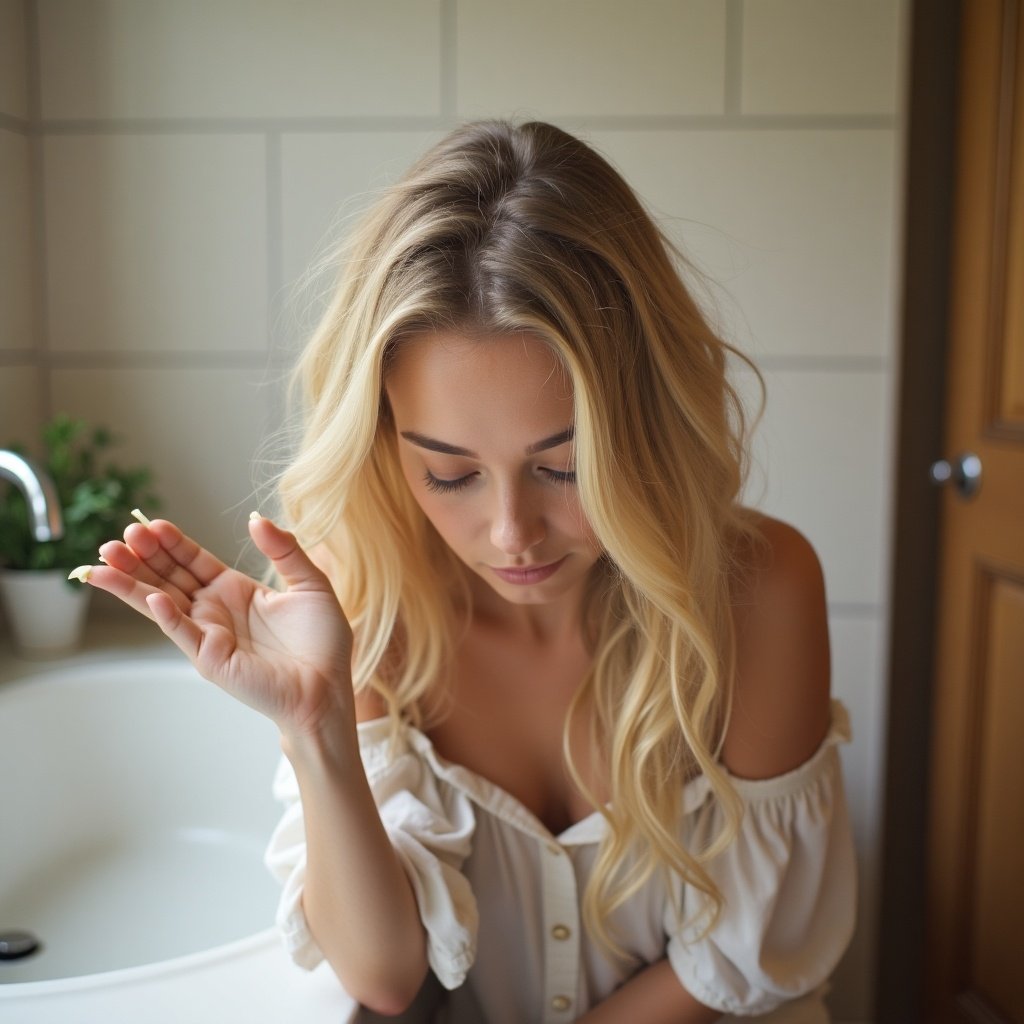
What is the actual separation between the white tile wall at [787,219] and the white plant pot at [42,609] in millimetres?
1014

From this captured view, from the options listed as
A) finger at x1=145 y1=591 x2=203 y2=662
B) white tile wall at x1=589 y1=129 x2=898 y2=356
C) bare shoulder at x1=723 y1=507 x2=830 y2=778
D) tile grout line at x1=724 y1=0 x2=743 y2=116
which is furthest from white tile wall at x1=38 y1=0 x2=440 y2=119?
finger at x1=145 y1=591 x2=203 y2=662

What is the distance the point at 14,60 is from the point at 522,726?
128 centimetres

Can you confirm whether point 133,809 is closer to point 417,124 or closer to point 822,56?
point 417,124

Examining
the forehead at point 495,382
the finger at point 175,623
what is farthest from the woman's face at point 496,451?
the finger at point 175,623

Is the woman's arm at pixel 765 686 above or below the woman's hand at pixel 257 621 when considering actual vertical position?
below

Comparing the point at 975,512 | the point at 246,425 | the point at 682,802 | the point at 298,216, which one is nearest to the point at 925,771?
the point at 975,512

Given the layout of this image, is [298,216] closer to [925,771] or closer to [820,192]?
[820,192]

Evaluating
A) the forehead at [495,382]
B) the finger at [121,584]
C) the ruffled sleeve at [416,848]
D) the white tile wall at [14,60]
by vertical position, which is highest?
the white tile wall at [14,60]

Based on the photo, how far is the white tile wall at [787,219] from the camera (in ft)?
5.20

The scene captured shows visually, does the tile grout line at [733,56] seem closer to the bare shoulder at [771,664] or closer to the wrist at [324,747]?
the bare shoulder at [771,664]

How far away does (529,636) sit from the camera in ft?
3.70

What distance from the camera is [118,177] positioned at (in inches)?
64.8

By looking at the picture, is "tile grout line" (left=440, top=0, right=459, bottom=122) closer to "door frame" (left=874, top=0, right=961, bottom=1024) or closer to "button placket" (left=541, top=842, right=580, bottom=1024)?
"door frame" (left=874, top=0, right=961, bottom=1024)

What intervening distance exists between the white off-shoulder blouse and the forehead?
362 millimetres
